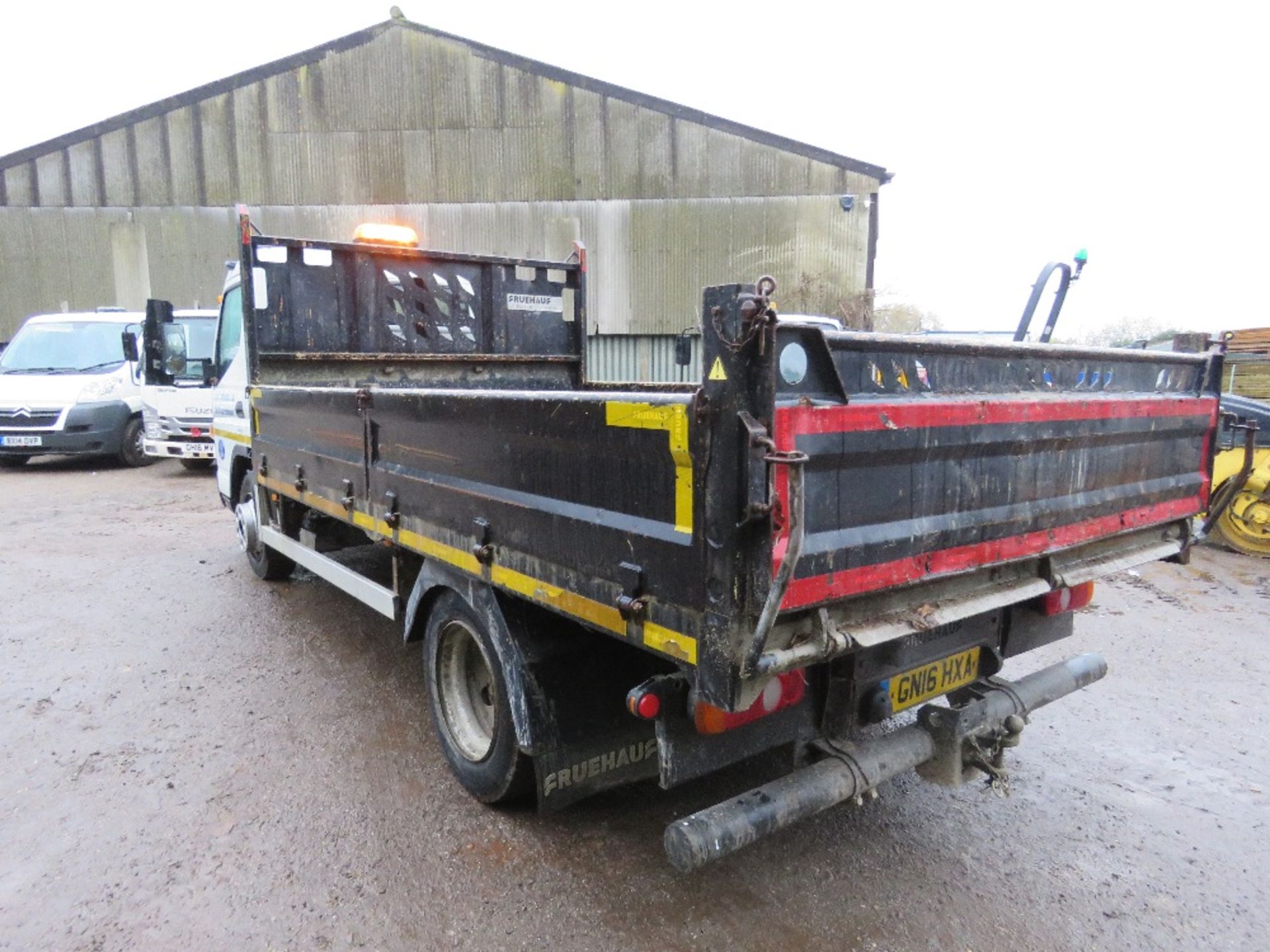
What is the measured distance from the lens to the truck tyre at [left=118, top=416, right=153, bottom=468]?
12.3 m

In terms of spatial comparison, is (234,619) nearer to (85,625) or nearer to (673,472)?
(85,625)

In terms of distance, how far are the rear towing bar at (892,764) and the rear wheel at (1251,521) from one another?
5.22m

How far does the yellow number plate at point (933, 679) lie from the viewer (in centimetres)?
258

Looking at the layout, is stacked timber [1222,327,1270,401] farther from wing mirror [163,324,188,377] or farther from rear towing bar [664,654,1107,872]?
wing mirror [163,324,188,377]

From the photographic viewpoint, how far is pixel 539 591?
8.13 ft

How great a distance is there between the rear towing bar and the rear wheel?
5.22 metres

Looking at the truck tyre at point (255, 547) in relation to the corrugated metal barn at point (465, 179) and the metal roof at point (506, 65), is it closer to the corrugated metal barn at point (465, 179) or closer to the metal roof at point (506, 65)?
the corrugated metal barn at point (465, 179)

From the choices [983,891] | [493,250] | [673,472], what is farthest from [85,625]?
[493,250]

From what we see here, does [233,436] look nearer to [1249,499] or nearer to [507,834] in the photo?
[507,834]

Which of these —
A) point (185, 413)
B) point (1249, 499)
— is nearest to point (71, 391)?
point (185, 413)

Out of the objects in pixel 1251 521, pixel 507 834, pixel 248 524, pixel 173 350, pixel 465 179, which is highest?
pixel 465 179

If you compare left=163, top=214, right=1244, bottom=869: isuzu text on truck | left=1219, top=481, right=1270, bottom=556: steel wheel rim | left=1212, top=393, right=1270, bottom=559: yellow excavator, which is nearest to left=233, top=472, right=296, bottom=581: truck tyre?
left=163, top=214, right=1244, bottom=869: isuzu text on truck

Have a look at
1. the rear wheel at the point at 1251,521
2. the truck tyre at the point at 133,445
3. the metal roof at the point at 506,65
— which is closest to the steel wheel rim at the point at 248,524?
the truck tyre at the point at 133,445

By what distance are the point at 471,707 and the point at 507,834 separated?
0.55 meters
